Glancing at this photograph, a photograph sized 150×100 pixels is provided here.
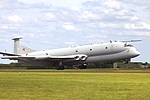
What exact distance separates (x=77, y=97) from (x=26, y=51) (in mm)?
69699

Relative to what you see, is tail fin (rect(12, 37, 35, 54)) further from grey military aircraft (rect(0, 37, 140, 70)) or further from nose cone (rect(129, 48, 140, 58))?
nose cone (rect(129, 48, 140, 58))

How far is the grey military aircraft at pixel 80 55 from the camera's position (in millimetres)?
73438

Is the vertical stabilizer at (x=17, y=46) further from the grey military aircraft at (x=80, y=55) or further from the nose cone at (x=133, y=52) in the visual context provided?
the nose cone at (x=133, y=52)

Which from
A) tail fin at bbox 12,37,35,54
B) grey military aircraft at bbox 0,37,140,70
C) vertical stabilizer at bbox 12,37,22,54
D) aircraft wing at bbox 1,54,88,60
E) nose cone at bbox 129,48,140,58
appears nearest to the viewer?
grey military aircraft at bbox 0,37,140,70

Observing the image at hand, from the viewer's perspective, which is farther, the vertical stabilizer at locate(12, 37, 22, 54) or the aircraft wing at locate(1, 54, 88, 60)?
the vertical stabilizer at locate(12, 37, 22, 54)

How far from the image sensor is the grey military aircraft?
241 feet

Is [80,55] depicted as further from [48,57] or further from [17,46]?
[17,46]

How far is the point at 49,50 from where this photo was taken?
276 feet

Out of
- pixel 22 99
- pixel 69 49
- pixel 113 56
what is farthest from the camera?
pixel 69 49

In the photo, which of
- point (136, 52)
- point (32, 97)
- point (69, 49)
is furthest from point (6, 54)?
point (32, 97)

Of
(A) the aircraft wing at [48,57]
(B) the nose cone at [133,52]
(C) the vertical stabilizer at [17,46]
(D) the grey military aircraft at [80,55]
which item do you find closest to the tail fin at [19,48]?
(C) the vertical stabilizer at [17,46]

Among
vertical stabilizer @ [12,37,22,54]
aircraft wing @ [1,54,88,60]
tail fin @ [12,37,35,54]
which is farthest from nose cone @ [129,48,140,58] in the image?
vertical stabilizer @ [12,37,22,54]

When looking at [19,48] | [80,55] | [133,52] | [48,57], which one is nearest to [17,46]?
[19,48]

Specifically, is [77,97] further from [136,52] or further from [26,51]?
[26,51]
